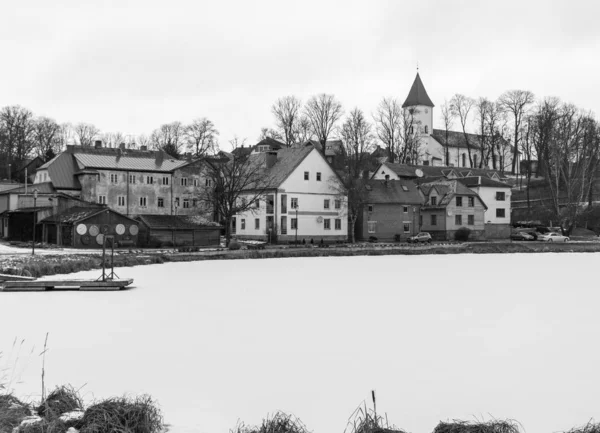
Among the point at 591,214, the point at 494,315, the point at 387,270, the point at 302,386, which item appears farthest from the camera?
the point at 591,214

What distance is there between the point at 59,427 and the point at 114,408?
0.69 meters

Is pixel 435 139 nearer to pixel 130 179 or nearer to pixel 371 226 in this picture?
pixel 371 226

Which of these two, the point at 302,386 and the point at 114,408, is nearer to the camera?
Result: the point at 114,408

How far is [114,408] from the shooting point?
28.6ft

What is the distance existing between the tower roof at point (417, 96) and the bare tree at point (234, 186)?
198 feet

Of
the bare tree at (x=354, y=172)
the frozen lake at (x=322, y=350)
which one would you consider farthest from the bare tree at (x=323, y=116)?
the frozen lake at (x=322, y=350)

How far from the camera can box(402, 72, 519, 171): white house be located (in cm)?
11869

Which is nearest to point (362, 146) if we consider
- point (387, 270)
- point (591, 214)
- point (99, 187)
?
point (591, 214)

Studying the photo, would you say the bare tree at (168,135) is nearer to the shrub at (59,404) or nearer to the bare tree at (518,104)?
the bare tree at (518,104)

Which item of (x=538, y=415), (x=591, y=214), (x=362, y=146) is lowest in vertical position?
(x=538, y=415)

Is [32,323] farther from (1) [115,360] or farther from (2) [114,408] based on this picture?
(2) [114,408]

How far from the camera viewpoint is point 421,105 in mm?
123312

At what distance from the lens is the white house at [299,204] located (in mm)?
65000

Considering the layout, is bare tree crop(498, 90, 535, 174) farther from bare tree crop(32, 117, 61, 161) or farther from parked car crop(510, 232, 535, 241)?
bare tree crop(32, 117, 61, 161)
